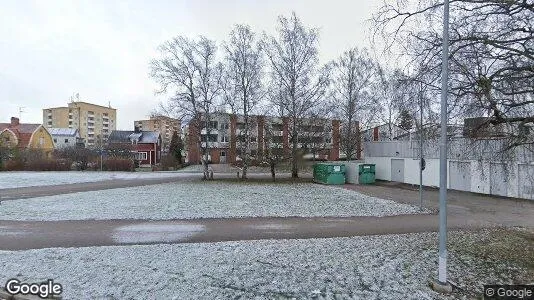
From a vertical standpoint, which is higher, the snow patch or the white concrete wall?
the white concrete wall

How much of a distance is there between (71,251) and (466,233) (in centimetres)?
1044

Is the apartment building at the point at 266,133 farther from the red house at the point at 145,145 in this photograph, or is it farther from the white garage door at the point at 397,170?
the red house at the point at 145,145

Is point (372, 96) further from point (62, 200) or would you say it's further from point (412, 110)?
point (62, 200)

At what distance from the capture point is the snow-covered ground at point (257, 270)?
510cm

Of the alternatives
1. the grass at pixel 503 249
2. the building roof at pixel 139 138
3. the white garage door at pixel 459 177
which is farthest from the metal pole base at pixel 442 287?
the building roof at pixel 139 138

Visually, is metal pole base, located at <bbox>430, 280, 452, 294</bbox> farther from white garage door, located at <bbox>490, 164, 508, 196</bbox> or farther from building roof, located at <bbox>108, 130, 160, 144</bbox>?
building roof, located at <bbox>108, 130, 160, 144</bbox>

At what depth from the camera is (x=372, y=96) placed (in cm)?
3122

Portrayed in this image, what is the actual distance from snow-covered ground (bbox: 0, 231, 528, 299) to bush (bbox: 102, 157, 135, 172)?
33.0 m

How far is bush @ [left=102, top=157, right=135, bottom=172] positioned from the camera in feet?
124

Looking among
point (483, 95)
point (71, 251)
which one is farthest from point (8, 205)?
point (483, 95)

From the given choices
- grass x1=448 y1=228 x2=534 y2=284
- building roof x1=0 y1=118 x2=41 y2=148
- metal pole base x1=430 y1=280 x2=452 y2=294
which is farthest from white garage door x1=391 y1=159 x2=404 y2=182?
building roof x1=0 y1=118 x2=41 y2=148

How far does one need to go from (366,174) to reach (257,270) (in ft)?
70.5

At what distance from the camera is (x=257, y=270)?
5.97 metres

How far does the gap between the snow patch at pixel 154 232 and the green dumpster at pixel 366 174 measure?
710 inches
